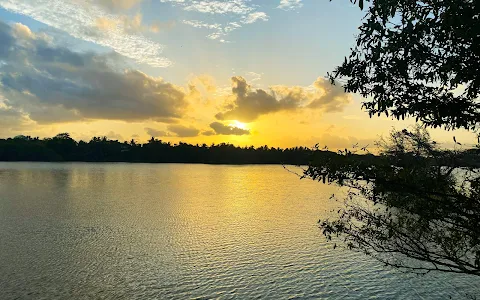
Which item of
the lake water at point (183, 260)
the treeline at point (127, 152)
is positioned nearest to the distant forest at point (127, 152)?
the treeline at point (127, 152)

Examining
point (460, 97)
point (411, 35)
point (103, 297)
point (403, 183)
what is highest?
point (411, 35)

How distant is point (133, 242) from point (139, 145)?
414 ft

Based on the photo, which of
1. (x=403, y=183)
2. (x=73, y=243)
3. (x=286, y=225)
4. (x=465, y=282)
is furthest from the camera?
(x=286, y=225)

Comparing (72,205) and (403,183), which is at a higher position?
(403,183)

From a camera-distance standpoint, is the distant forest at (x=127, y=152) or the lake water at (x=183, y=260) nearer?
the lake water at (x=183, y=260)

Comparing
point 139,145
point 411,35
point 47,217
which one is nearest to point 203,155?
point 139,145

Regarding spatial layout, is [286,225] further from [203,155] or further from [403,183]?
[203,155]

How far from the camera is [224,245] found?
16.2 m

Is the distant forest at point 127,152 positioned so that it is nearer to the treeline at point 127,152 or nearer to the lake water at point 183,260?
the treeline at point 127,152

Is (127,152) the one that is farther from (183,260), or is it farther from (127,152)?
(183,260)

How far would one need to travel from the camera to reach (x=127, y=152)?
129750 mm

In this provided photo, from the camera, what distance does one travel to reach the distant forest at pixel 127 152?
109688 millimetres

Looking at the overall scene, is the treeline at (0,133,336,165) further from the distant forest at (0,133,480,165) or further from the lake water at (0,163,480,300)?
the lake water at (0,163,480,300)

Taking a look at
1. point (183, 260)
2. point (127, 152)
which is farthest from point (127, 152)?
point (183, 260)
